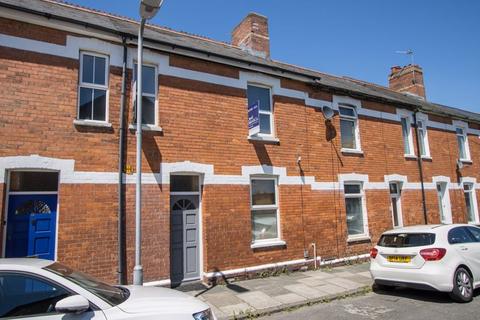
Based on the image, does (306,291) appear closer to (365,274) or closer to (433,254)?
(365,274)

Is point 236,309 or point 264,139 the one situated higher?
point 264,139

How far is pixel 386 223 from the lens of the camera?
13062 mm

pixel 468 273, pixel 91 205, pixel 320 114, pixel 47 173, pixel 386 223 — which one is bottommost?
pixel 468 273

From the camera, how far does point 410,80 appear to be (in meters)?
19.8

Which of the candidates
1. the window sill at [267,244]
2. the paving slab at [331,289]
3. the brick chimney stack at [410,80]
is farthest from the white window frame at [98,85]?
the brick chimney stack at [410,80]

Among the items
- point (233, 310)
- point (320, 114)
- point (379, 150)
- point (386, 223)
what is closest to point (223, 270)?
point (233, 310)

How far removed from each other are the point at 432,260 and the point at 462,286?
884 mm

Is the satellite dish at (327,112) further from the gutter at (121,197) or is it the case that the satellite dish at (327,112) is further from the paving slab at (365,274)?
the gutter at (121,197)

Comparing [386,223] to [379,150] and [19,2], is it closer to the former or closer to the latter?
[379,150]

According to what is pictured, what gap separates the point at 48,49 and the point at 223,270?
22.4 ft

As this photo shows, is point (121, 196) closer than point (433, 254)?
No

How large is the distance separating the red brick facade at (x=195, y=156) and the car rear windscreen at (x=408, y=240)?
3127 millimetres

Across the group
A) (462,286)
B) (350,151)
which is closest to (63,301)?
(462,286)

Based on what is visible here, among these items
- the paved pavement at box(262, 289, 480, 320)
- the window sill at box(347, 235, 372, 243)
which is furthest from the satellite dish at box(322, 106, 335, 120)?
the paved pavement at box(262, 289, 480, 320)
